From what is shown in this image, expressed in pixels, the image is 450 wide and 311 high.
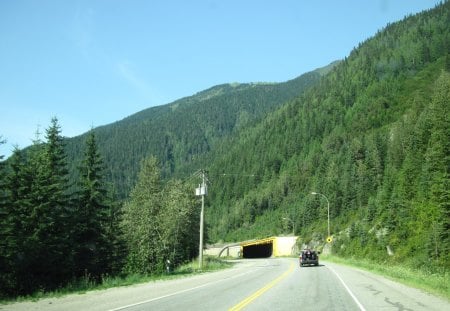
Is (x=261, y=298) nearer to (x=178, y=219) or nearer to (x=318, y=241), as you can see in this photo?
(x=178, y=219)

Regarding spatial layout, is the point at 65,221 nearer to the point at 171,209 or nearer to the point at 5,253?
the point at 5,253

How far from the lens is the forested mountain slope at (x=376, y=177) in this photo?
60812mm

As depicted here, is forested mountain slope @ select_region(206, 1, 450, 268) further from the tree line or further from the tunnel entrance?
the tree line

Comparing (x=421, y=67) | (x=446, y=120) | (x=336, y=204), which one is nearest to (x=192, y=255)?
(x=446, y=120)

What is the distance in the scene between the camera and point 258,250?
12838 centimetres

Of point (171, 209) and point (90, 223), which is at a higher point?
point (171, 209)

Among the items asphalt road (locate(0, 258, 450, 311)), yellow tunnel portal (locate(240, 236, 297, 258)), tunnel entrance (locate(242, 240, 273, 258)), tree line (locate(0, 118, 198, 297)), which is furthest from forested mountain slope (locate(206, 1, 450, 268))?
asphalt road (locate(0, 258, 450, 311))

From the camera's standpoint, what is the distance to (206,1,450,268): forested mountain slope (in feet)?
200

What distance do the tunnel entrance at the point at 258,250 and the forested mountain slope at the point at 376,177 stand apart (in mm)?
8559

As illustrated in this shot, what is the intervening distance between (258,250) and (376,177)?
121 ft

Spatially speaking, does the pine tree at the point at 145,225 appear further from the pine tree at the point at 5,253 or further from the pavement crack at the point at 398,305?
the pavement crack at the point at 398,305

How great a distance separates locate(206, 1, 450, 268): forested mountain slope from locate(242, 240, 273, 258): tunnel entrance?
856 cm

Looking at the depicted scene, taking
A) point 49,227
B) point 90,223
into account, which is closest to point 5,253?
point 49,227

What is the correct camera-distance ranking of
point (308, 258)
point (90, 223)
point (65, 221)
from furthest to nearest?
point (308, 258) < point (90, 223) < point (65, 221)
